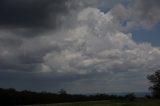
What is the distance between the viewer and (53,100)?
17450 cm

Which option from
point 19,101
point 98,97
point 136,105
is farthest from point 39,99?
point 136,105

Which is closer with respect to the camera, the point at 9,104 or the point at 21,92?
the point at 9,104

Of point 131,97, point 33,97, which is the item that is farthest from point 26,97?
point 131,97

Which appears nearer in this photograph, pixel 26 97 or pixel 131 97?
pixel 131 97

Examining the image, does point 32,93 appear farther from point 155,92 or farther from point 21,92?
point 155,92

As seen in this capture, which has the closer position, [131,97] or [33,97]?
[131,97]

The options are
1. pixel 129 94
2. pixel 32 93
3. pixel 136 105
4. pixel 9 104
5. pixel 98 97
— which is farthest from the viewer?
pixel 98 97

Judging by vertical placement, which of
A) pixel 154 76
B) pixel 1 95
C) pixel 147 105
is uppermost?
pixel 154 76

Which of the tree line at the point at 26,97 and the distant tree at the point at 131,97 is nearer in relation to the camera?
the distant tree at the point at 131,97

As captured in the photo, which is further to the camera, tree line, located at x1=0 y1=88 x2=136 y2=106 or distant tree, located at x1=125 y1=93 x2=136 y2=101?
tree line, located at x1=0 y1=88 x2=136 y2=106

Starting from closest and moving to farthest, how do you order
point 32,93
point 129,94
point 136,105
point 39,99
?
point 136,105 → point 129,94 → point 39,99 → point 32,93

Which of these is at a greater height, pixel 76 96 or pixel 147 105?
pixel 76 96

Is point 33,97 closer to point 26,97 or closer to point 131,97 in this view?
point 26,97

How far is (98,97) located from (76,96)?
1156cm
